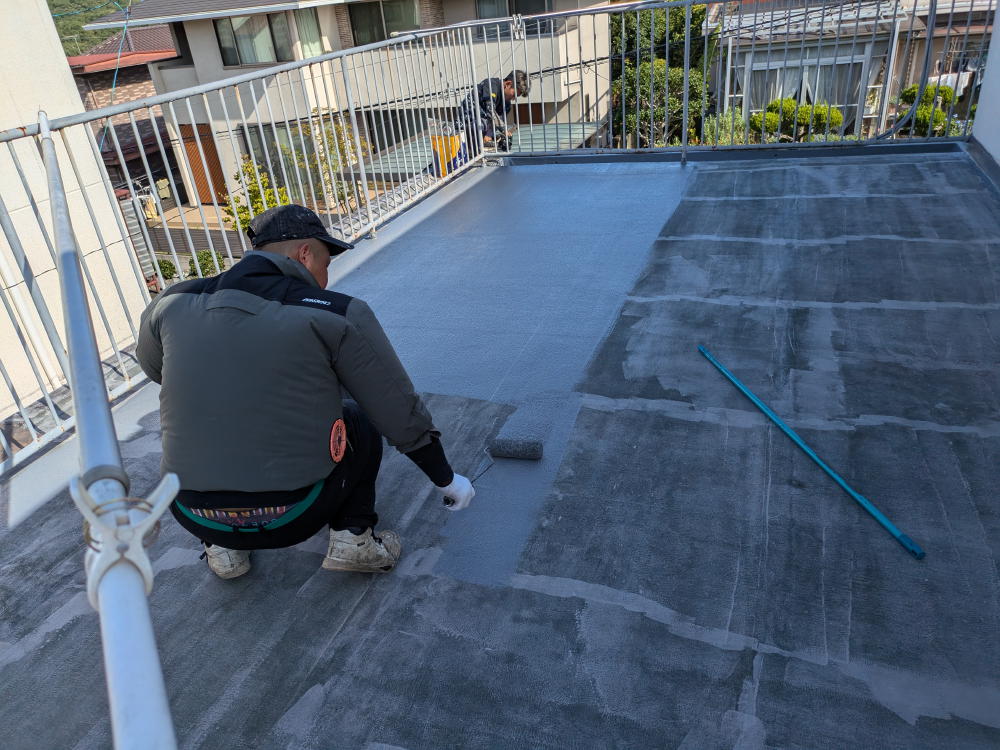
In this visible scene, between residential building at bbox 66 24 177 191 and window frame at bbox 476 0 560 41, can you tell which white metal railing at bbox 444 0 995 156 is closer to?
window frame at bbox 476 0 560 41

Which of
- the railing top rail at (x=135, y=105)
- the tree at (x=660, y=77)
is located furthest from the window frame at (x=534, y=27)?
the railing top rail at (x=135, y=105)

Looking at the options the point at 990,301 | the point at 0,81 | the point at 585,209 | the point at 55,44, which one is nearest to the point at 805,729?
the point at 990,301

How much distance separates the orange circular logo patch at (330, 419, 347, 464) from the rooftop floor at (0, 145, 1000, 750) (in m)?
0.44

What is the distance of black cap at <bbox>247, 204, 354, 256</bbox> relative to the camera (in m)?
2.09

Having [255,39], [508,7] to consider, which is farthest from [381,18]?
[508,7]

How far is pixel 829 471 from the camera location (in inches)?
91.0

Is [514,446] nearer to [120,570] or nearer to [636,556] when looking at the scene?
[636,556]

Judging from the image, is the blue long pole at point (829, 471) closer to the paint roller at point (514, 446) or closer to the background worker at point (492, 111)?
the paint roller at point (514, 446)

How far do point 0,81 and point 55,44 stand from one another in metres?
0.79

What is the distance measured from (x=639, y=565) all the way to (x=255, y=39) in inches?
731

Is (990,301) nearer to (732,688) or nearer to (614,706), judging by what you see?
(732,688)

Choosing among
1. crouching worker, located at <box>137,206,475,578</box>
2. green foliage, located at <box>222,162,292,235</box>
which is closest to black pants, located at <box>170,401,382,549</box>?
crouching worker, located at <box>137,206,475,578</box>

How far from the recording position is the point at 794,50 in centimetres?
1485

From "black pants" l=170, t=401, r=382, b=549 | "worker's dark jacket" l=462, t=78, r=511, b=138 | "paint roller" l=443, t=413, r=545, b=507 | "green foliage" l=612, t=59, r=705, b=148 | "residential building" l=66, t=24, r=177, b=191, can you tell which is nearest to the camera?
"black pants" l=170, t=401, r=382, b=549
